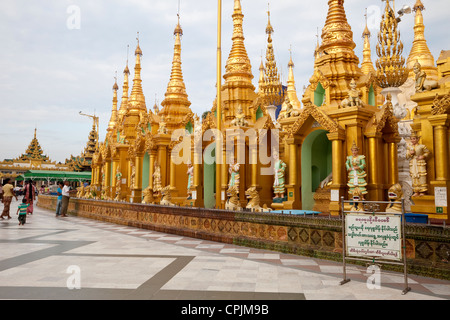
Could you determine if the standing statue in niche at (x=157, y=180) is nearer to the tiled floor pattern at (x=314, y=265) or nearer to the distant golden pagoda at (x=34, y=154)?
the tiled floor pattern at (x=314, y=265)

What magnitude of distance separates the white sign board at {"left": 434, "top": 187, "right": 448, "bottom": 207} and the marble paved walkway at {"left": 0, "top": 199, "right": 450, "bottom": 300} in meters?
2.87

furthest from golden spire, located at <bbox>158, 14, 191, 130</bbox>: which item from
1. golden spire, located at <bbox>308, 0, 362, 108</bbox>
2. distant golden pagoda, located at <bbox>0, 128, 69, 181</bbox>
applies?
distant golden pagoda, located at <bbox>0, 128, 69, 181</bbox>

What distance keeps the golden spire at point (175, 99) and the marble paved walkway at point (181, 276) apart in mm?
11823

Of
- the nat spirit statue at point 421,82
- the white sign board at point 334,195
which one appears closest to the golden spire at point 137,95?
the white sign board at point 334,195

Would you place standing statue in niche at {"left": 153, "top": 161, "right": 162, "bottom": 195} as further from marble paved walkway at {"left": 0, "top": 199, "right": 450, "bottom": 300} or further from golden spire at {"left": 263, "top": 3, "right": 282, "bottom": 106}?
golden spire at {"left": 263, "top": 3, "right": 282, "bottom": 106}

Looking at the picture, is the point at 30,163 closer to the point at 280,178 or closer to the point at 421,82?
the point at 280,178

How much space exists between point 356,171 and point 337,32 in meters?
5.48

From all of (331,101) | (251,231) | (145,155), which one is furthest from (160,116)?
(251,231)

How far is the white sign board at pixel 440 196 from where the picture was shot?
7.53 meters

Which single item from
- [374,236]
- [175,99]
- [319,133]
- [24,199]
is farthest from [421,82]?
[24,199]

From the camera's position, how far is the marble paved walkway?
14.7 feet

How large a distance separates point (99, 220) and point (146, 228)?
15.4ft

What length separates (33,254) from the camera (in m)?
7.26
